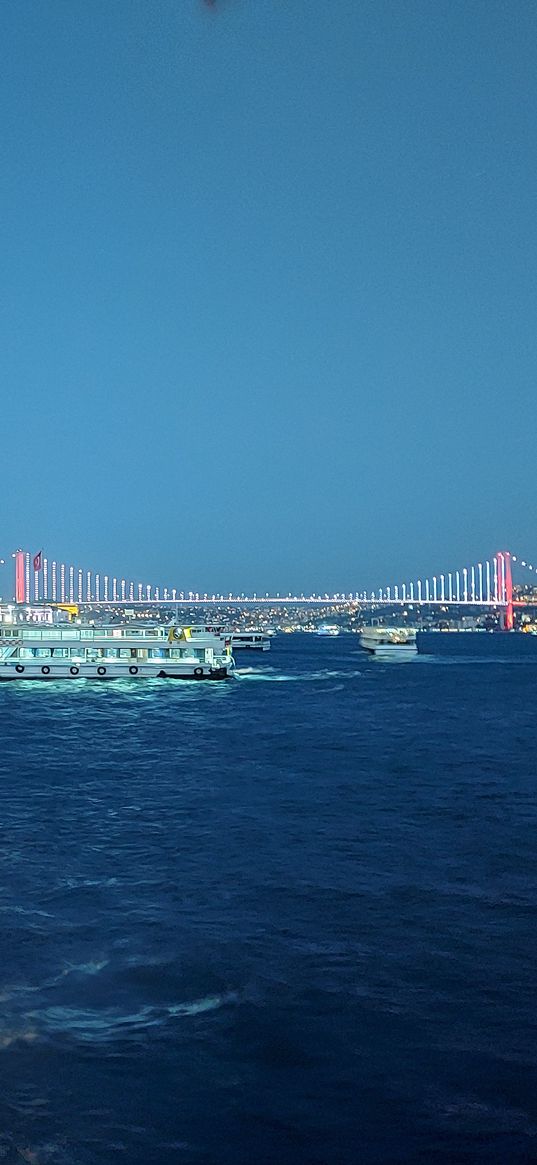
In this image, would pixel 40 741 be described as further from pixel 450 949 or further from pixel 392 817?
pixel 450 949

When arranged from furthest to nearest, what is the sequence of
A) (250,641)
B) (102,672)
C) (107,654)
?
(250,641) < (107,654) < (102,672)

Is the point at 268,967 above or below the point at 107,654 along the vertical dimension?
below

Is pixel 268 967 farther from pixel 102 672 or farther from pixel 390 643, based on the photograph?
pixel 390 643

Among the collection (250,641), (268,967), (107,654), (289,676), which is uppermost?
(107,654)

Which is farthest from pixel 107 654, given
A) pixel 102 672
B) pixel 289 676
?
pixel 289 676

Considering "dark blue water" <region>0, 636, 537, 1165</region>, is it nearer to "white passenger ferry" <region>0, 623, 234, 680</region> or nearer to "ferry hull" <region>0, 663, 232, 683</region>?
"ferry hull" <region>0, 663, 232, 683</region>

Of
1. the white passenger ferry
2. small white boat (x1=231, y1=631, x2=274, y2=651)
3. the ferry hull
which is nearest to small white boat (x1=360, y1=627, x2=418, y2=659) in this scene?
small white boat (x1=231, y1=631, x2=274, y2=651)

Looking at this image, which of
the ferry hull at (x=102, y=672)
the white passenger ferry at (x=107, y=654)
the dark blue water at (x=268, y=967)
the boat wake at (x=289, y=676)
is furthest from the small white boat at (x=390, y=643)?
the dark blue water at (x=268, y=967)

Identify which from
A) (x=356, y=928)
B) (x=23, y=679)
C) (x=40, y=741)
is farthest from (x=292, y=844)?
(x=23, y=679)
